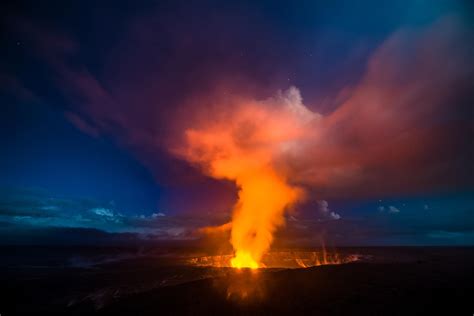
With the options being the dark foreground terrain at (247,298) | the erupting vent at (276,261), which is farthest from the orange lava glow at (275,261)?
the dark foreground terrain at (247,298)

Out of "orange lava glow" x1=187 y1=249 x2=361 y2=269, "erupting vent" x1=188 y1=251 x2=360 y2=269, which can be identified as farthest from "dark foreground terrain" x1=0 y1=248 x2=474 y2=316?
"erupting vent" x1=188 y1=251 x2=360 y2=269

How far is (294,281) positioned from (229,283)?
10.4 meters

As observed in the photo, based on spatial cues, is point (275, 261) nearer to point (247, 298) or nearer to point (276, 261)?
point (276, 261)

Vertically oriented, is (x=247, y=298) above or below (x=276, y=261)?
below

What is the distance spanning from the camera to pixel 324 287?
37031 mm

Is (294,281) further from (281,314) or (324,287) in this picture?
(281,314)

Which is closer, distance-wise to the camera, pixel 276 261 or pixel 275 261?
pixel 275 261

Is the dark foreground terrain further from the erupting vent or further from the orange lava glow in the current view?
the erupting vent

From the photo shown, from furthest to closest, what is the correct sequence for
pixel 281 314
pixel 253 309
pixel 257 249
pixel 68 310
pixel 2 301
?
pixel 257 249 < pixel 2 301 < pixel 68 310 < pixel 253 309 < pixel 281 314

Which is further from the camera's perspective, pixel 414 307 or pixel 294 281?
pixel 294 281

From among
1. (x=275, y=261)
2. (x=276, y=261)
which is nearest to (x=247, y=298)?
(x=275, y=261)

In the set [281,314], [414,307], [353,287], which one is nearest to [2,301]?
[281,314]

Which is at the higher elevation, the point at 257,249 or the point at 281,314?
the point at 257,249

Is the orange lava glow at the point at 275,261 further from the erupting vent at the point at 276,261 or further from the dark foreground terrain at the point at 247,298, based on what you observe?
the dark foreground terrain at the point at 247,298
